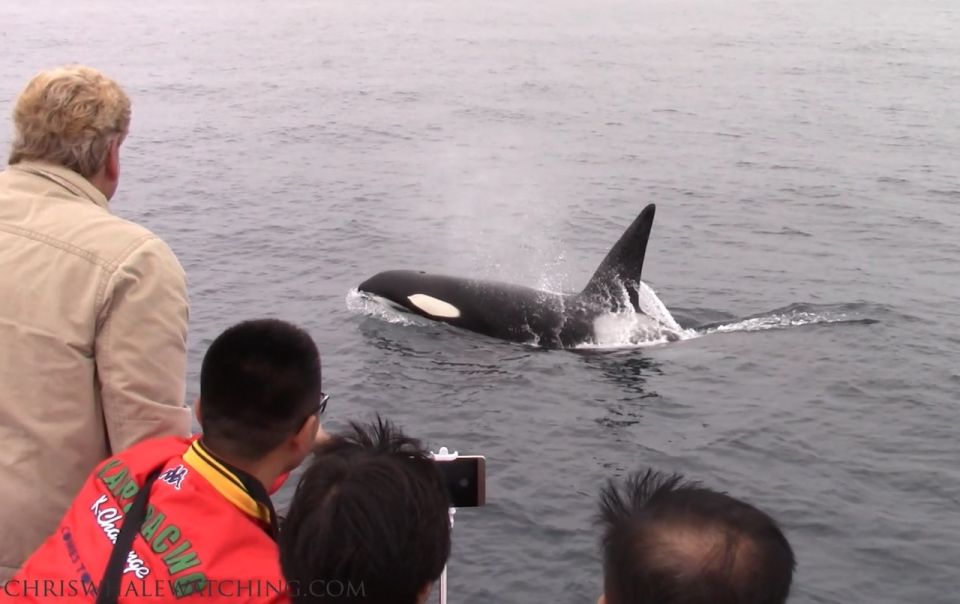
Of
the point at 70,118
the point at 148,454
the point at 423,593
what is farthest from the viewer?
the point at 70,118

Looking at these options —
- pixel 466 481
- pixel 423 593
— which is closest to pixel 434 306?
pixel 466 481

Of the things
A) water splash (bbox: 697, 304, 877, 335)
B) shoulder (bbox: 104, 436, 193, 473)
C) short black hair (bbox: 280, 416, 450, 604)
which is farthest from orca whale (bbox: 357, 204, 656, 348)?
short black hair (bbox: 280, 416, 450, 604)

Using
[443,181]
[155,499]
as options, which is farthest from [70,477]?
[443,181]

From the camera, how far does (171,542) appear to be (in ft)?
11.5

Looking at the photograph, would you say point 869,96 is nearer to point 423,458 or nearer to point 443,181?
point 443,181

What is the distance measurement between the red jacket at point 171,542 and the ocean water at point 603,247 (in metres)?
6.01

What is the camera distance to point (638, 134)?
117 feet

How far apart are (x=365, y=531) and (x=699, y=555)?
3.32ft

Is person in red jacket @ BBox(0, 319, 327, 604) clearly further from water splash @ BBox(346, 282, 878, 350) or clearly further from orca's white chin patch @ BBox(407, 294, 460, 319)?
orca's white chin patch @ BBox(407, 294, 460, 319)

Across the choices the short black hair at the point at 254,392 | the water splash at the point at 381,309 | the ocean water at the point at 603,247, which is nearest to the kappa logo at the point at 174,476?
the short black hair at the point at 254,392

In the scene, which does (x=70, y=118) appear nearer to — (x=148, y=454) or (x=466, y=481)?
(x=148, y=454)

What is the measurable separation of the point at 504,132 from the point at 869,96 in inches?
619

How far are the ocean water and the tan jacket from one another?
5689 mm

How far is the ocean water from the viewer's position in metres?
11.2
